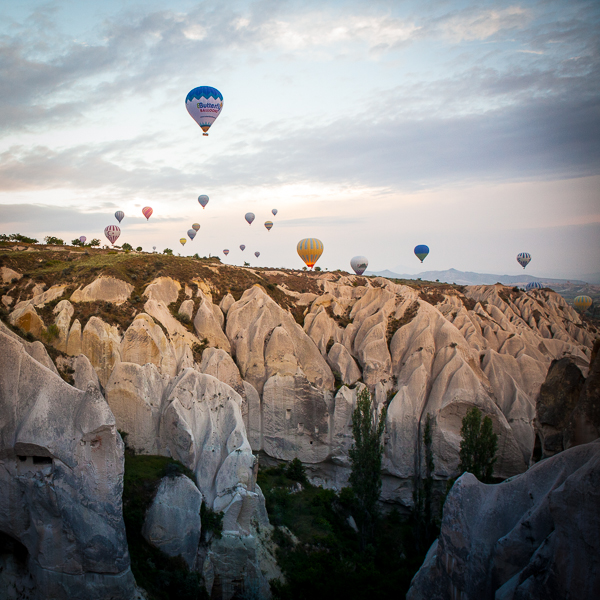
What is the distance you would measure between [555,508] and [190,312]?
24.4 meters

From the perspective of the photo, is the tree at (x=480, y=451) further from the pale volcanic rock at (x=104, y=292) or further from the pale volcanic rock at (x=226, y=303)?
the pale volcanic rock at (x=104, y=292)

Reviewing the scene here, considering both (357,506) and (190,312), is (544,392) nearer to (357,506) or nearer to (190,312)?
(357,506)

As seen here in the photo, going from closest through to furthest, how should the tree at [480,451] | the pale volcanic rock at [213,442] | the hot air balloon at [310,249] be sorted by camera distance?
the pale volcanic rock at [213,442], the tree at [480,451], the hot air balloon at [310,249]

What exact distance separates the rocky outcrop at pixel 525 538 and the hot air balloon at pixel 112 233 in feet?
159

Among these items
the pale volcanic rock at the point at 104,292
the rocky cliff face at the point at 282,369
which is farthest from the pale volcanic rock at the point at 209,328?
the pale volcanic rock at the point at 104,292

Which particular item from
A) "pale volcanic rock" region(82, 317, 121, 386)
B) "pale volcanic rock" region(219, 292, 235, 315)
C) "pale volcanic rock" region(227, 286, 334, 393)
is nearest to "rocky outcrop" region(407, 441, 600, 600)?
"pale volcanic rock" region(227, 286, 334, 393)

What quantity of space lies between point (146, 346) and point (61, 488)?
37.3 ft

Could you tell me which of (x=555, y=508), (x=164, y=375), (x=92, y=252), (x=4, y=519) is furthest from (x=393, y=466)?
(x=92, y=252)

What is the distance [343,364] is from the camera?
3062 cm

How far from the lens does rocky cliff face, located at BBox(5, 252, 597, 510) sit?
21.3m

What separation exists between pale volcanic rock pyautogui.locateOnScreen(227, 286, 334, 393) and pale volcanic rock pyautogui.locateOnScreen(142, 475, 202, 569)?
1184cm

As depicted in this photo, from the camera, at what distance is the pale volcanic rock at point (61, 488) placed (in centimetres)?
1256

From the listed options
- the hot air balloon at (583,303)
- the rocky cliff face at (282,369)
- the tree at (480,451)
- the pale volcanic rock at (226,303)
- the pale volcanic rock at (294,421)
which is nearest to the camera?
the tree at (480,451)

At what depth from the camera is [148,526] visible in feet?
52.7
